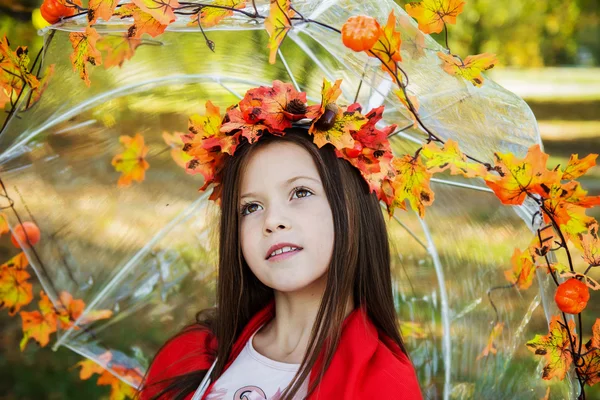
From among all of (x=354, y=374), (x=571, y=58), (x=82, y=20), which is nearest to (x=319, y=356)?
(x=354, y=374)

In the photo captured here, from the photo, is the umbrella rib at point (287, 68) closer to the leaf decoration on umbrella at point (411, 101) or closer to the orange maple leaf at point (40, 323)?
the leaf decoration on umbrella at point (411, 101)

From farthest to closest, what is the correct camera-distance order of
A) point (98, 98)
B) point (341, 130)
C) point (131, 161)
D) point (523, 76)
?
point (523, 76) < point (131, 161) < point (98, 98) < point (341, 130)

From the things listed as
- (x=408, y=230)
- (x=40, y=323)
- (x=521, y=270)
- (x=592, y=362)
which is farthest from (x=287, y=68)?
(x=40, y=323)

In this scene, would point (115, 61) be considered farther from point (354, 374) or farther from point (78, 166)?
point (354, 374)

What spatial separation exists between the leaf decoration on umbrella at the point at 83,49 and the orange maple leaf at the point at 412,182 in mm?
783

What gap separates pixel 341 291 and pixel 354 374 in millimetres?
212

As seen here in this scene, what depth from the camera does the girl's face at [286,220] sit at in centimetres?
205

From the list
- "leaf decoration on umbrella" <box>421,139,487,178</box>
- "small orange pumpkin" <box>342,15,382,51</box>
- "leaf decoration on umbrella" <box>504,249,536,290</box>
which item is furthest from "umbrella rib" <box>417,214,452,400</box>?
"small orange pumpkin" <box>342,15,382,51</box>

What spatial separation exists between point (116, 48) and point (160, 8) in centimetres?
55

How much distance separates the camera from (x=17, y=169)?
2590 millimetres

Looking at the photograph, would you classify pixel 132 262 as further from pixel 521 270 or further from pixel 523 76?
pixel 523 76

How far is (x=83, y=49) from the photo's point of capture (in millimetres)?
2072

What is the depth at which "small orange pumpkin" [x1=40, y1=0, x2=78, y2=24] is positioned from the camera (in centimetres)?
210

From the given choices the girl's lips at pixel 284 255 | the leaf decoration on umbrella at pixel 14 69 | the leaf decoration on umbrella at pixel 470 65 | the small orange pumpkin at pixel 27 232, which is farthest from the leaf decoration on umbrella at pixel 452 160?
the small orange pumpkin at pixel 27 232
